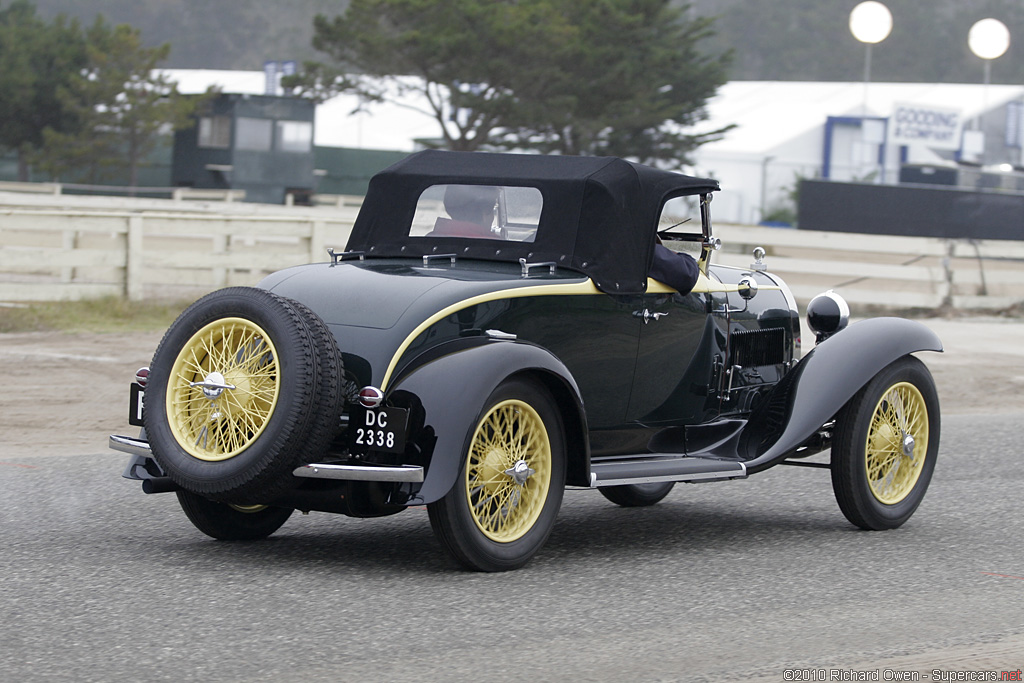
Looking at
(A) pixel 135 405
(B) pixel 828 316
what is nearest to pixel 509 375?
(A) pixel 135 405

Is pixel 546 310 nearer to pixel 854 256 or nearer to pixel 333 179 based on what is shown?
pixel 854 256

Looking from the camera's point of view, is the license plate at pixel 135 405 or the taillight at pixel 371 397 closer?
the taillight at pixel 371 397

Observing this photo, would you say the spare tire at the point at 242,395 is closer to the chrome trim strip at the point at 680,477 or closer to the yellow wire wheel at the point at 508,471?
the yellow wire wheel at the point at 508,471

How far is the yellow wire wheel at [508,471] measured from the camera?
5.53 metres

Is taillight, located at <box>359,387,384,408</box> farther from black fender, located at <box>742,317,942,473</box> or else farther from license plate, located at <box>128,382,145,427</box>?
black fender, located at <box>742,317,942,473</box>

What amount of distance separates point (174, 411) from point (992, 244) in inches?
734

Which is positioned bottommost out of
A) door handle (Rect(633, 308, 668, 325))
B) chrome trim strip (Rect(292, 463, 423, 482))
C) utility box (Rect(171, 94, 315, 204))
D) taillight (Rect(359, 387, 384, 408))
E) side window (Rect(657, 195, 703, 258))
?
chrome trim strip (Rect(292, 463, 423, 482))

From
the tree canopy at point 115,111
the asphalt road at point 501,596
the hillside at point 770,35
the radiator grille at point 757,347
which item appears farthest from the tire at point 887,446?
the hillside at point 770,35

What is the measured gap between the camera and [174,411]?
561 cm

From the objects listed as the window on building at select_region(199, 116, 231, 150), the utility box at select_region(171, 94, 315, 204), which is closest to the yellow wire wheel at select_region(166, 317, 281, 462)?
the utility box at select_region(171, 94, 315, 204)

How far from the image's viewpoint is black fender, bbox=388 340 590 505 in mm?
5293

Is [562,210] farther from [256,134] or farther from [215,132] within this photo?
[215,132]

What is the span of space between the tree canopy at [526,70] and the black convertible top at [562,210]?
51610 millimetres

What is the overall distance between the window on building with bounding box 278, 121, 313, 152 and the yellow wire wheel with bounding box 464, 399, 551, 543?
1750 inches
